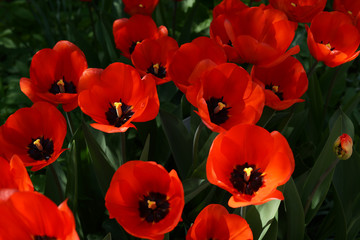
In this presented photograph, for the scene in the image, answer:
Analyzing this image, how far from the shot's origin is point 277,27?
3.80ft

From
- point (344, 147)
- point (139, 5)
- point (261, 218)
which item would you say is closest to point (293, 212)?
point (261, 218)

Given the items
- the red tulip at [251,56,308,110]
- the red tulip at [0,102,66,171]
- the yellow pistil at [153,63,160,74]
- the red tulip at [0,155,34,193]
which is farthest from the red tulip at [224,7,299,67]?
the red tulip at [0,155,34,193]

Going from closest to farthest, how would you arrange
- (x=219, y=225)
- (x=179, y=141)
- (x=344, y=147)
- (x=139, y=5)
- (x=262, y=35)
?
(x=219, y=225)
(x=344, y=147)
(x=262, y=35)
(x=179, y=141)
(x=139, y=5)

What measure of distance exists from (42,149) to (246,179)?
498 mm

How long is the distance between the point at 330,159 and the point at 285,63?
1.00 ft

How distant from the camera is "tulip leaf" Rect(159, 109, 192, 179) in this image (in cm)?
130

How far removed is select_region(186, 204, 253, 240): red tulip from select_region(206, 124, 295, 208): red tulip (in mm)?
41

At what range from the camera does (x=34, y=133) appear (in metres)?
1.06

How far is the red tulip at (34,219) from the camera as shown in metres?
0.70

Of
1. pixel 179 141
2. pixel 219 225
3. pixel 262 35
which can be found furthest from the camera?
pixel 179 141

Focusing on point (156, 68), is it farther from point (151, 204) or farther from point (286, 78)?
point (151, 204)

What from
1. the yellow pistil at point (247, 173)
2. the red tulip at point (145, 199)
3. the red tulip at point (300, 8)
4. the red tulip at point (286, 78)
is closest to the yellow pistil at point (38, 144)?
the red tulip at point (145, 199)

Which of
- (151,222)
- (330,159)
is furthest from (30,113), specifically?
(330,159)

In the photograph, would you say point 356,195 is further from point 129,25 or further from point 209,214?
point 129,25
